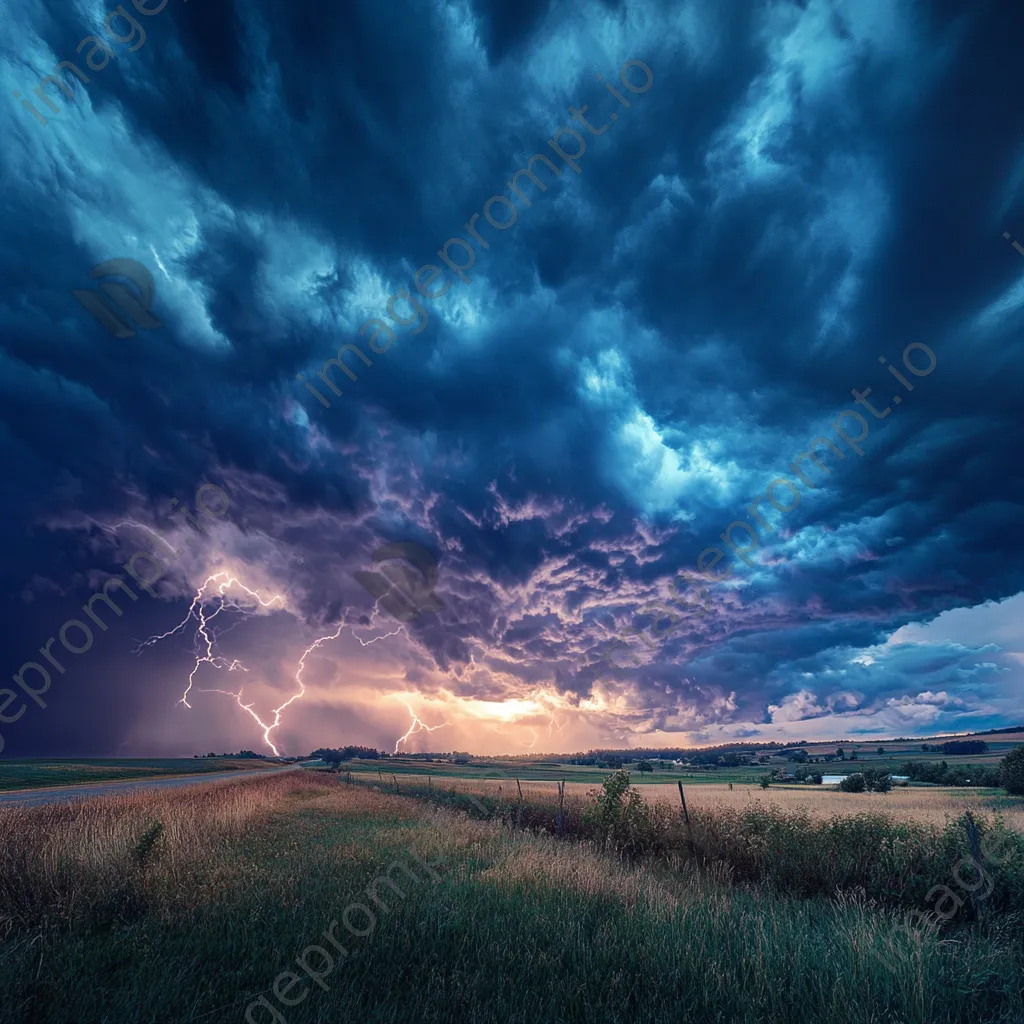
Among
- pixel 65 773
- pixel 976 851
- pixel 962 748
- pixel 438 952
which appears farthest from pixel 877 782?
pixel 65 773

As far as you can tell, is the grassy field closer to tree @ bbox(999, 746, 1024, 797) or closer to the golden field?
the golden field

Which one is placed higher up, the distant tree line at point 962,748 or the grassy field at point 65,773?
the distant tree line at point 962,748

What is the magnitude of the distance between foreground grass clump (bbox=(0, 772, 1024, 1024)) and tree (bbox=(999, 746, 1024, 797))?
5653 cm

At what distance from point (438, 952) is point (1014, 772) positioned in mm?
65229

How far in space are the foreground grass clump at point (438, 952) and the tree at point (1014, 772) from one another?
56.5 meters

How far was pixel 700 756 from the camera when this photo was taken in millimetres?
164000

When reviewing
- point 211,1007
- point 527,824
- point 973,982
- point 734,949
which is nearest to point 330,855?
point 211,1007

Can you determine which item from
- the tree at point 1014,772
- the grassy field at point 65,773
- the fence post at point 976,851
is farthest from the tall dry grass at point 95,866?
the tree at point 1014,772

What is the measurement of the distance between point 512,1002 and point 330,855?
8.42 m

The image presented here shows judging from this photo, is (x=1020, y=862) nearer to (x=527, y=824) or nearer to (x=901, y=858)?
(x=901, y=858)

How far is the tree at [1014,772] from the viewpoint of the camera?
46.2 m

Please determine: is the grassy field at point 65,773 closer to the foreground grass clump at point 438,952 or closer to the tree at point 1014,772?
the foreground grass clump at point 438,952

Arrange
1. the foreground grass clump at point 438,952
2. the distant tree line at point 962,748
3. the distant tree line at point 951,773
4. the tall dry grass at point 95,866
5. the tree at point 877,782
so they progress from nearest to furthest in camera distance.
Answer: the foreground grass clump at point 438,952
the tall dry grass at point 95,866
the distant tree line at point 951,773
the tree at point 877,782
the distant tree line at point 962,748

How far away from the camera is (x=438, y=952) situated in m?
5.92
